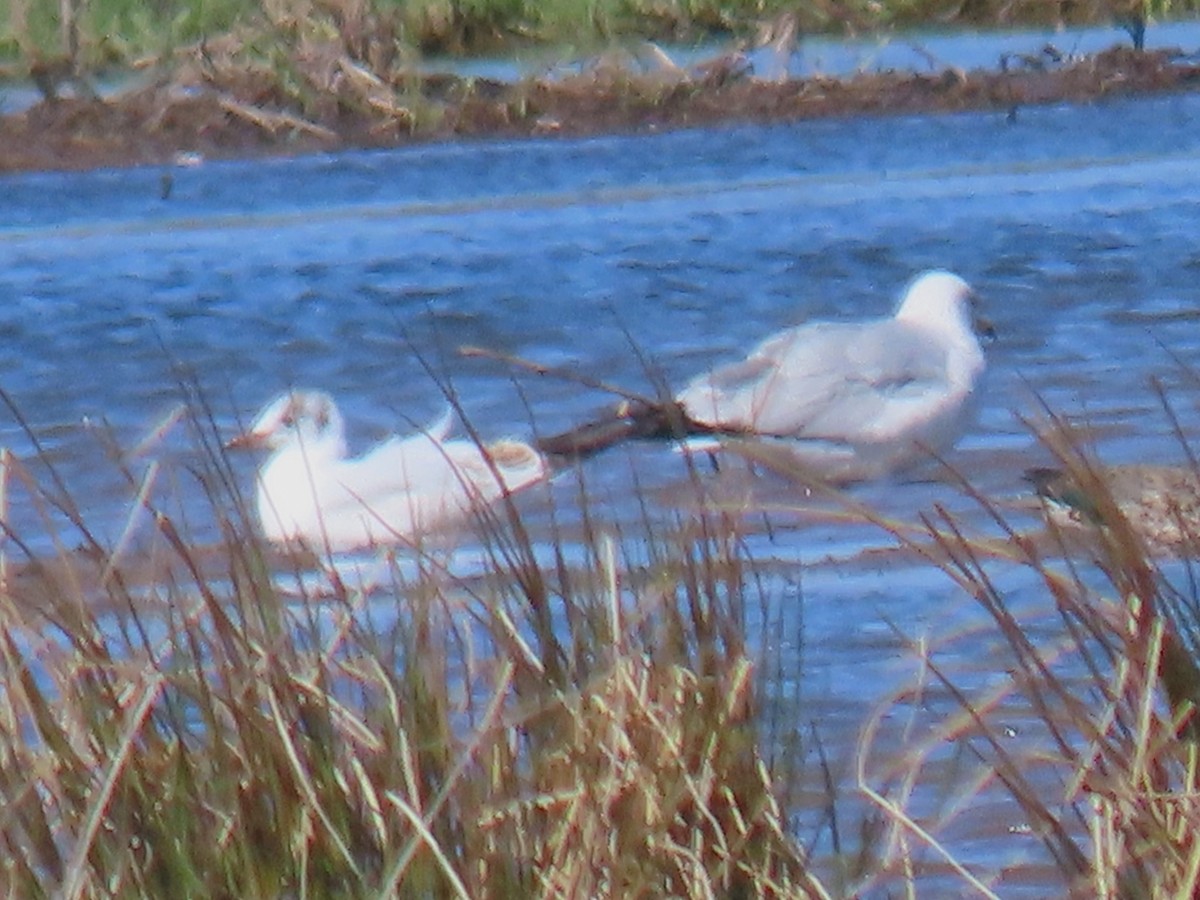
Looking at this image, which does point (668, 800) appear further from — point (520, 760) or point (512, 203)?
point (512, 203)

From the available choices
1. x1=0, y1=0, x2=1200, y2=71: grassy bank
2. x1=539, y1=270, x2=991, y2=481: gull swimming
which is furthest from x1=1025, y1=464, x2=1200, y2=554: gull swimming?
x1=0, y1=0, x2=1200, y2=71: grassy bank

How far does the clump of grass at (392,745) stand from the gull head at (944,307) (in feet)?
14.4

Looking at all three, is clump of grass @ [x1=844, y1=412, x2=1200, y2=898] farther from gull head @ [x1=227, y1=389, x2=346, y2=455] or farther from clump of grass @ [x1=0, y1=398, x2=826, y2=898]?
gull head @ [x1=227, y1=389, x2=346, y2=455]

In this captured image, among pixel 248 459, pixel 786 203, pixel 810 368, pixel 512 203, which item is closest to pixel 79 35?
pixel 512 203

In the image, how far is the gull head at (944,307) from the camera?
7.53 meters

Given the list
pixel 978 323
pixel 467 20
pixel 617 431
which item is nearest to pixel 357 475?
pixel 617 431

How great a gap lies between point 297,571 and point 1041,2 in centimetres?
1418

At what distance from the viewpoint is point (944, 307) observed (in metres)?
7.59

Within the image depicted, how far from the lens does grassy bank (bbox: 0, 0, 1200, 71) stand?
45.1ft

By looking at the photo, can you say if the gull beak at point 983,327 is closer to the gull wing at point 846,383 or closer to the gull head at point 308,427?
the gull wing at point 846,383

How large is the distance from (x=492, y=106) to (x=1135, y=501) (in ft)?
31.5

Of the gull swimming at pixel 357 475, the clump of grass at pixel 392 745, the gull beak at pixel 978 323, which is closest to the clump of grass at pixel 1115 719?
the clump of grass at pixel 392 745

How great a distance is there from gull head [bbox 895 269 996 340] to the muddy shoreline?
5.84m

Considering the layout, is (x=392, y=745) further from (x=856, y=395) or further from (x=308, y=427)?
(x=856, y=395)
